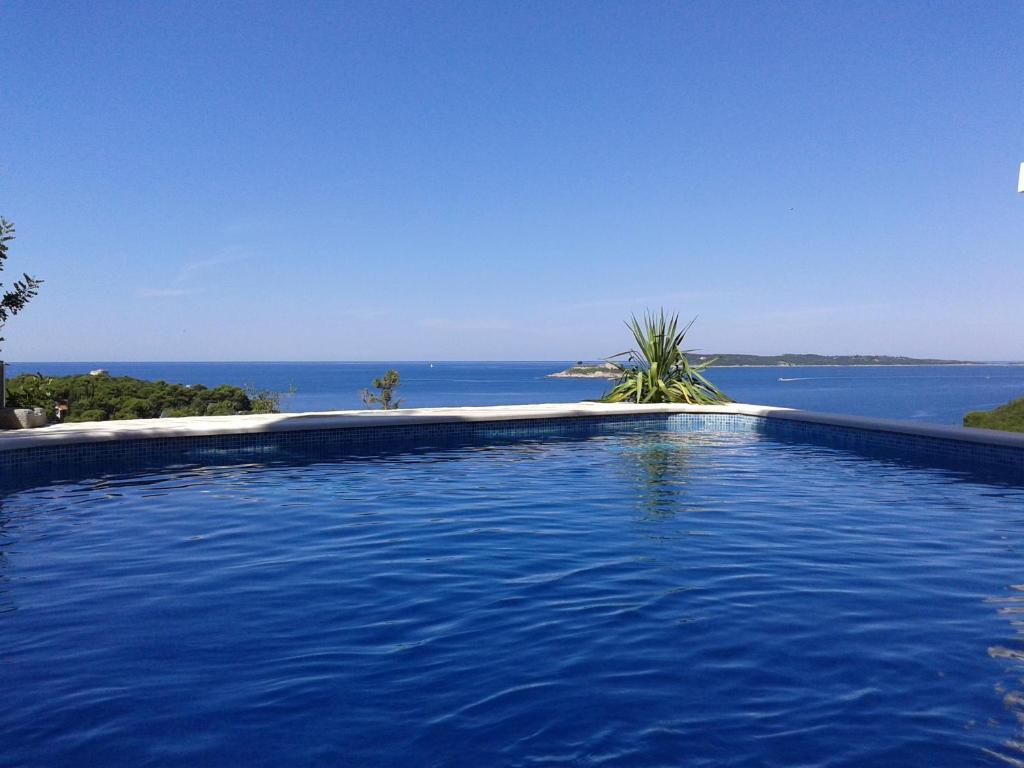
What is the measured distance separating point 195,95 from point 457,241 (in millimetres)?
23591

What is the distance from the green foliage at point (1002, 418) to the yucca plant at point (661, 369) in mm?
8988

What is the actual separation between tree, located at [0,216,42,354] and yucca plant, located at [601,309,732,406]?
10.5 meters

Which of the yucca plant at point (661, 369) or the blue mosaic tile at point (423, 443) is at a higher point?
the yucca plant at point (661, 369)

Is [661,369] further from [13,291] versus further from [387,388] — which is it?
[13,291]

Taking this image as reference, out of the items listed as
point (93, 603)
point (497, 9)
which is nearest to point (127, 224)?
point (497, 9)

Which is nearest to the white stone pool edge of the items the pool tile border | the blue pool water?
the pool tile border

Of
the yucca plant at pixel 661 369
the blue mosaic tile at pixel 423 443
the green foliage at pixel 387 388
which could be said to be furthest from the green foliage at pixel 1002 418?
the green foliage at pixel 387 388

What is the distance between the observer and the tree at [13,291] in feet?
38.3

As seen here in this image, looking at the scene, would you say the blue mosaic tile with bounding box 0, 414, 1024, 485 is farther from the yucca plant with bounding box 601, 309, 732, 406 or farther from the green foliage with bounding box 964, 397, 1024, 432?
the green foliage with bounding box 964, 397, 1024, 432

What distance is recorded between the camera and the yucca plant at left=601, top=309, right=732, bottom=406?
16.0 metres

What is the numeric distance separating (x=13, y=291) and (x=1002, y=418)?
74.8 feet

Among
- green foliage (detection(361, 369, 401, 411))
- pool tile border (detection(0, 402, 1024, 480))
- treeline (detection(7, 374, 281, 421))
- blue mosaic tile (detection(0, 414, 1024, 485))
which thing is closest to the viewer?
blue mosaic tile (detection(0, 414, 1024, 485))

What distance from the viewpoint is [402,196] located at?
41000mm

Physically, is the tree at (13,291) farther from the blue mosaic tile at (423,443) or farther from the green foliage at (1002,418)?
the green foliage at (1002,418)
